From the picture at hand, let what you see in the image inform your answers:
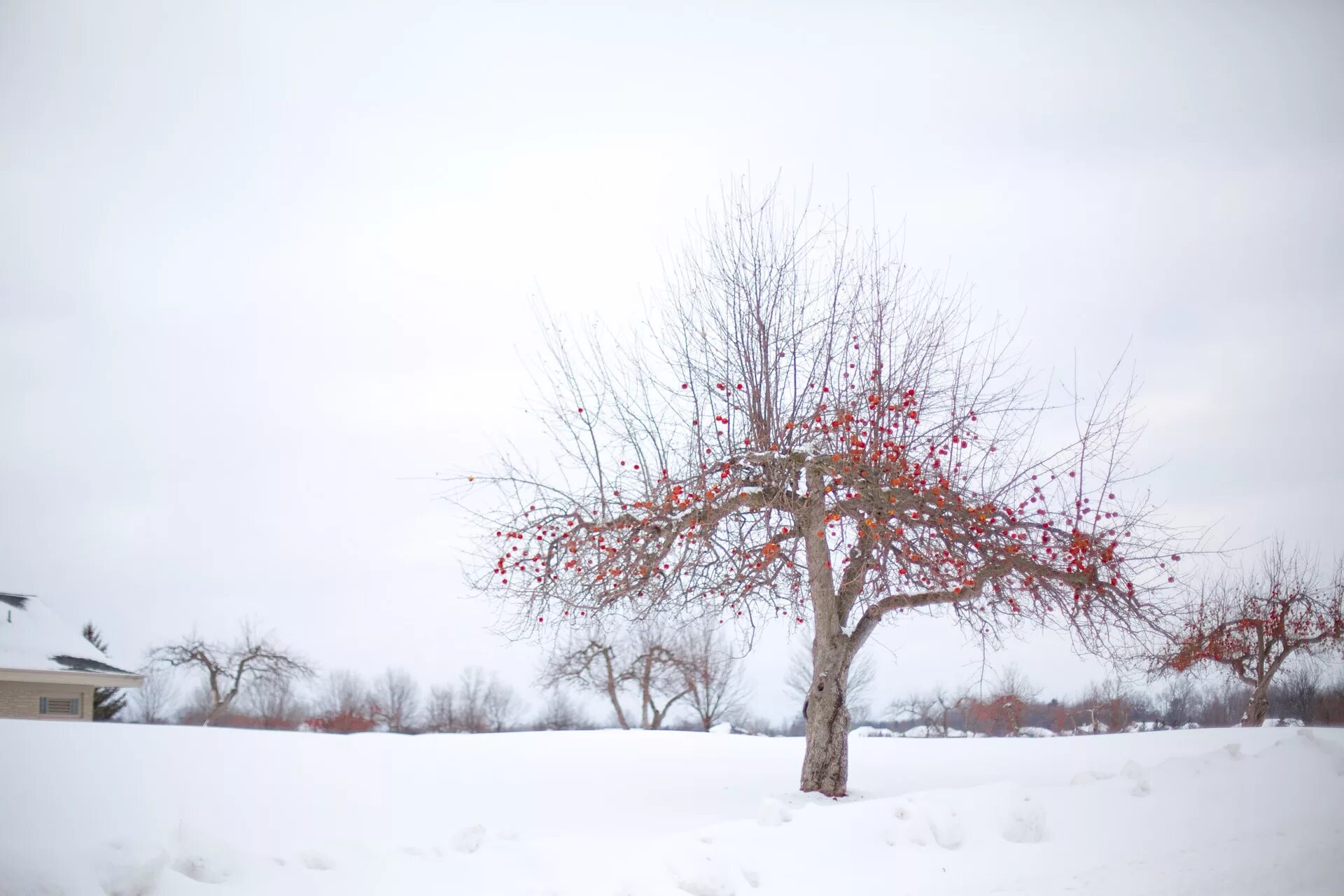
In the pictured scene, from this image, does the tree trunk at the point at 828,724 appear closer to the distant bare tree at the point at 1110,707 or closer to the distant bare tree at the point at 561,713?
the distant bare tree at the point at 1110,707

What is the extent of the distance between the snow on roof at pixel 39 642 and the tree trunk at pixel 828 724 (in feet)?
43.7

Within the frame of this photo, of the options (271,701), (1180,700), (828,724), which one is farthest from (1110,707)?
(271,701)

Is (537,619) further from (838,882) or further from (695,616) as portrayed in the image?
(838,882)

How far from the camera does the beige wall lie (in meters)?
14.4

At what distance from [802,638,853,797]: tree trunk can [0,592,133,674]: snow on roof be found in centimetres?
1333

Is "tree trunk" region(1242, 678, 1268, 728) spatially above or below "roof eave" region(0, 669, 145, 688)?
below

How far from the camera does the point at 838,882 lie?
5.07m

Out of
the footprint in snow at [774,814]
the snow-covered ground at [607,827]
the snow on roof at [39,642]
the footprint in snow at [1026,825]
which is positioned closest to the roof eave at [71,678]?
the snow on roof at [39,642]

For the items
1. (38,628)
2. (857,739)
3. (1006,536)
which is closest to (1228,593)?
(857,739)

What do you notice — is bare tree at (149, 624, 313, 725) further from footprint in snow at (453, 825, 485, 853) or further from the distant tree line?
footprint in snow at (453, 825, 485, 853)

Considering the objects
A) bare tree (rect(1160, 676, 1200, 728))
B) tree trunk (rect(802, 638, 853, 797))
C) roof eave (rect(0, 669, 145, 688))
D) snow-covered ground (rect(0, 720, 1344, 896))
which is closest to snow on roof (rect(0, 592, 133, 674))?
roof eave (rect(0, 669, 145, 688))

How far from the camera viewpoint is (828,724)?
8648 millimetres

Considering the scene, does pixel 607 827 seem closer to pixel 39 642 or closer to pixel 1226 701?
pixel 39 642

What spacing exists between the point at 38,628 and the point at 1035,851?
17.0m
